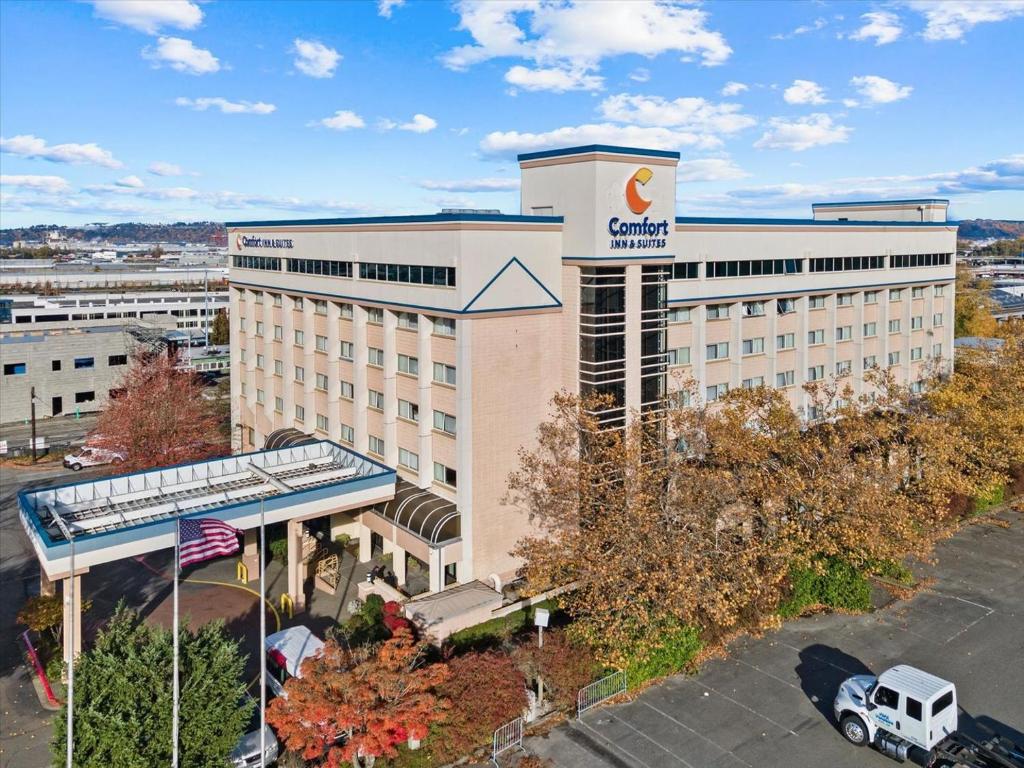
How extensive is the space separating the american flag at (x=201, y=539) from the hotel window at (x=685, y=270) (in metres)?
28.2

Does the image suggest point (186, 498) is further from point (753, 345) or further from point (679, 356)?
point (753, 345)

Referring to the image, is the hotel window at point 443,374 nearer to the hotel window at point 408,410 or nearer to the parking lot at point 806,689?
the hotel window at point 408,410

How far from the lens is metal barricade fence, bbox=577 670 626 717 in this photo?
96.6 ft

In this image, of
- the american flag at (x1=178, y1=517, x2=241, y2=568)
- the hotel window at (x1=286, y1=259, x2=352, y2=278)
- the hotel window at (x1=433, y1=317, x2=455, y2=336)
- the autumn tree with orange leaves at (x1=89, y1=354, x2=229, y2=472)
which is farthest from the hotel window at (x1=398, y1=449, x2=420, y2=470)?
the american flag at (x1=178, y1=517, x2=241, y2=568)

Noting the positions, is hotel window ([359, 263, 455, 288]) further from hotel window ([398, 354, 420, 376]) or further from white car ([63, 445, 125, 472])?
white car ([63, 445, 125, 472])

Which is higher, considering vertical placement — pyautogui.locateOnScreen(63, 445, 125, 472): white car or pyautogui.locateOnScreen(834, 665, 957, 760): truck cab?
pyautogui.locateOnScreen(63, 445, 125, 472): white car

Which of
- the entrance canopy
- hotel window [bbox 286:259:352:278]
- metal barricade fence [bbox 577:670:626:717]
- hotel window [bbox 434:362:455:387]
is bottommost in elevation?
metal barricade fence [bbox 577:670:626:717]

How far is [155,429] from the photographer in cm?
5150

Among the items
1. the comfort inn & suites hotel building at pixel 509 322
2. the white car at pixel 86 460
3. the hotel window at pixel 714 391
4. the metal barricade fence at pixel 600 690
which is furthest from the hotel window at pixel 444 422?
the white car at pixel 86 460

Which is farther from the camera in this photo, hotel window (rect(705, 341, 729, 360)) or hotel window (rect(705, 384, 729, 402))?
hotel window (rect(705, 384, 729, 402))

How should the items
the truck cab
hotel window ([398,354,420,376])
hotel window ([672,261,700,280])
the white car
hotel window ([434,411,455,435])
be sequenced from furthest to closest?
the white car, hotel window ([672,261,700,280]), hotel window ([398,354,420,376]), hotel window ([434,411,455,435]), the truck cab

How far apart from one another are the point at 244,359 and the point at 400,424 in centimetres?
2303

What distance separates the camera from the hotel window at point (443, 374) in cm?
3926

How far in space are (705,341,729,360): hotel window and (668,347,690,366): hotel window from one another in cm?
176
